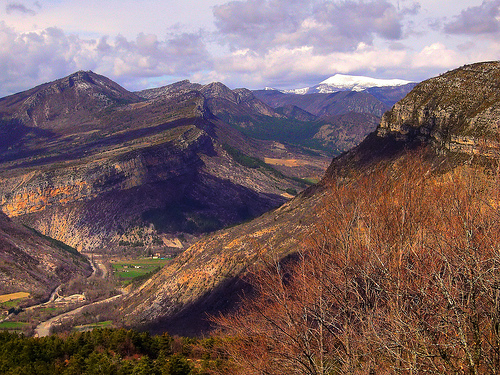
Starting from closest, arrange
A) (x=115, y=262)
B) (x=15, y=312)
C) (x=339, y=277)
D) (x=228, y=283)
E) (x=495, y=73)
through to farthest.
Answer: (x=339, y=277) → (x=495, y=73) → (x=228, y=283) → (x=15, y=312) → (x=115, y=262)

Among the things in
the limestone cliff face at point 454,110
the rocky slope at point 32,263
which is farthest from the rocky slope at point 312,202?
the rocky slope at point 32,263

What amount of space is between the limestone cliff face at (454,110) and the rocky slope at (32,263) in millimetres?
96467

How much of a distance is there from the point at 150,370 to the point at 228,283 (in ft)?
131

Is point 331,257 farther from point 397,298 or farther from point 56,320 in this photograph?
point 56,320

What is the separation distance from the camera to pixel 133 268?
151 metres

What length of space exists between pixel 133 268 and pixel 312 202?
8246cm

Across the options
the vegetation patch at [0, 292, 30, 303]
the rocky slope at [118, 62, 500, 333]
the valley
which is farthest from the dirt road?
the rocky slope at [118, 62, 500, 333]

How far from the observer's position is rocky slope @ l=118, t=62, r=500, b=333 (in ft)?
235

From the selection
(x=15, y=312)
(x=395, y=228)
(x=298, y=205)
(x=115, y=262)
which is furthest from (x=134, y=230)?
(x=395, y=228)

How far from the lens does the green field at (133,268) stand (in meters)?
140

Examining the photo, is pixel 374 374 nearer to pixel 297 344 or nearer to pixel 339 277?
pixel 297 344

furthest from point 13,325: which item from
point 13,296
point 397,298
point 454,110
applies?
A: point 397,298

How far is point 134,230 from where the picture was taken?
19100cm

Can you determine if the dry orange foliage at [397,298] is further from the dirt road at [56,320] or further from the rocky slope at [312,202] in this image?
the dirt road at [56,320]
